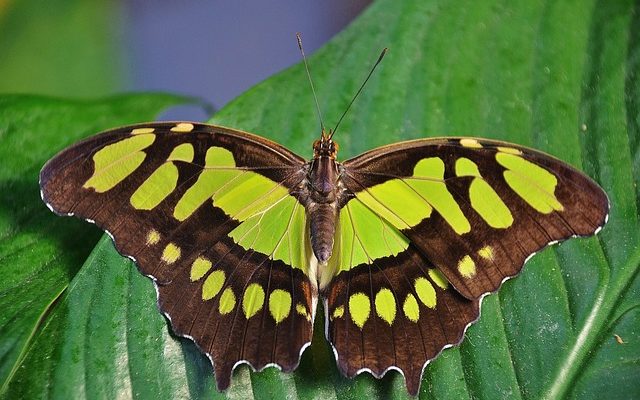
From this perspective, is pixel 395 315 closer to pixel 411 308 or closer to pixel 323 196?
pixel 411 308

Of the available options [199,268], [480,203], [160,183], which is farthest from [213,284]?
[480,203]

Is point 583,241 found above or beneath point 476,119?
beneath

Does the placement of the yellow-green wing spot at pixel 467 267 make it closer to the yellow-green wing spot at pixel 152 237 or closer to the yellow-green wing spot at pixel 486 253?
the yellow-green wing spot at pixel 486 253

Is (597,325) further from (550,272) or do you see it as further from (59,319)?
(59,319)

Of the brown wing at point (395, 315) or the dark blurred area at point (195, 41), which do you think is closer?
the brown wing at point (395, 315)

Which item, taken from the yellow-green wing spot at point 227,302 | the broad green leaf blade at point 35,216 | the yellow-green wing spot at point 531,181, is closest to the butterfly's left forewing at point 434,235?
the yellow-green wing spot at point 531,181

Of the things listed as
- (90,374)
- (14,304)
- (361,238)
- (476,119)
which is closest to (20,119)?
(14,304)

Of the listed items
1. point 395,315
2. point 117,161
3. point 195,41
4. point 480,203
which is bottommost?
point 395,315
